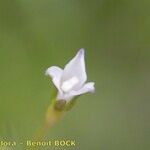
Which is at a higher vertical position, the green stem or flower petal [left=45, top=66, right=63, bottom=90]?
flower petal [left=45, top=66, right=63, bottom=90]

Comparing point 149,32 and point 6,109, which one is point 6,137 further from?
point 149,32

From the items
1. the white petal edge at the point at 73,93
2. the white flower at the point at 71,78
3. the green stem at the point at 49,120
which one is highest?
the white flower at the point at 71,78

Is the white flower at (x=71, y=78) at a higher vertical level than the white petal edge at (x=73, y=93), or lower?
higher

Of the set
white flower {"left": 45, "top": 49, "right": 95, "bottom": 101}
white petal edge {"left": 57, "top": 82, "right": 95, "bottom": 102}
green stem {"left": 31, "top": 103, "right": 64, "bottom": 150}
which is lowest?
green stem {"left": 31, "top": 103, "right": 64, "bottom": 150}

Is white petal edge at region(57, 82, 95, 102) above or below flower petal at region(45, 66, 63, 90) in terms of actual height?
below
